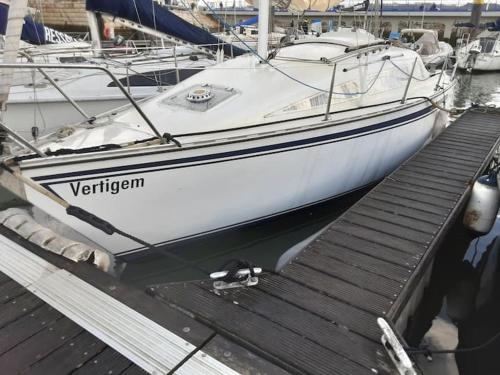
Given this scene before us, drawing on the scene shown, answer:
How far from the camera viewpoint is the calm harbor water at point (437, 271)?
3770 mm

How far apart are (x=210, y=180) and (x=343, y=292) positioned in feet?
5.53

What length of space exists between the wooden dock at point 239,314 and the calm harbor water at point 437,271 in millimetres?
736

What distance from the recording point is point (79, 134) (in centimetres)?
425

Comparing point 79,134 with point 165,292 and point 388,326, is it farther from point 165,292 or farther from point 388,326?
point 388,326

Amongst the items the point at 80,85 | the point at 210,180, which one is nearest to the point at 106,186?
the point at 210,180

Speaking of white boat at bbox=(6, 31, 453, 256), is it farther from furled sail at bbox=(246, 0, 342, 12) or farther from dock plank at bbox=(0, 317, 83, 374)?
dock plank at bbox=(0, 317, 83, 374)

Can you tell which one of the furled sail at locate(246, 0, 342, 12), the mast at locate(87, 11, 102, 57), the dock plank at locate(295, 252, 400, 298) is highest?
the furled sail at locate(246, 0, 342, 12)

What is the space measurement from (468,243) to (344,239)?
2.73 m

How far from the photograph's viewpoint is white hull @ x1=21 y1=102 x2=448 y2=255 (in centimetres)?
354

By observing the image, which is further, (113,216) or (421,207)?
(421,207)

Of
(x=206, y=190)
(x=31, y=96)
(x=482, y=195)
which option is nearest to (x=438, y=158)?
(x=482, y=195)

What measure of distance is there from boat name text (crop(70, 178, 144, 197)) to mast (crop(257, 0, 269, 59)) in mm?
2439

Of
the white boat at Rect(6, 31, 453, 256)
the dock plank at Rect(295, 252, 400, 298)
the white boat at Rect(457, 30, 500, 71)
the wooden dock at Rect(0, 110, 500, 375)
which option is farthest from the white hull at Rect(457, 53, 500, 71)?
the dock plank at Rect(295, 252, 400, 298)

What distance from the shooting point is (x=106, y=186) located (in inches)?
141
